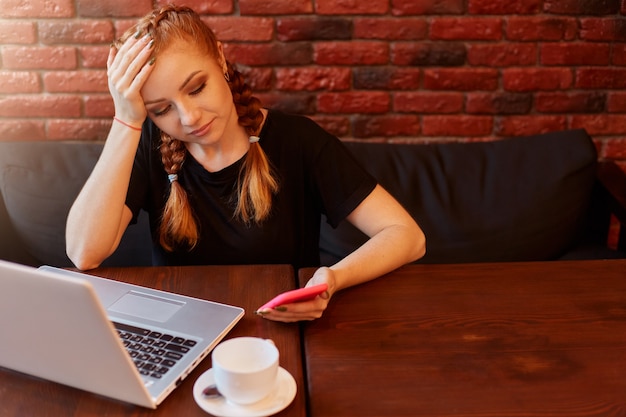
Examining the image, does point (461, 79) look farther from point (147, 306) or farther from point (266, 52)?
point (147, 306)

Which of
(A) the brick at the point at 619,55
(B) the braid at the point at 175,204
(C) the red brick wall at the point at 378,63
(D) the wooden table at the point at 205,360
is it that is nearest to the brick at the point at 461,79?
(C) the red brick wall at the point at 378,63

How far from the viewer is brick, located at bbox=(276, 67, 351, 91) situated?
2137 mm

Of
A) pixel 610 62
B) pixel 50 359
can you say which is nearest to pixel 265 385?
pixel 50 359

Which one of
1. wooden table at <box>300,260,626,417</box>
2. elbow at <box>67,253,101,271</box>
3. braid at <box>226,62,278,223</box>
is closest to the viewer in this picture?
wooden table at <box>300,260,626,417</box>

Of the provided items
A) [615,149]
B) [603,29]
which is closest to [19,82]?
[603,29]

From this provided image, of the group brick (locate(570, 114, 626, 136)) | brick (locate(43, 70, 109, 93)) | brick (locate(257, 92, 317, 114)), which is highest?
brick (locate(43, 70, 109, 93))

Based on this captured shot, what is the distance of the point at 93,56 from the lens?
6.92 ft

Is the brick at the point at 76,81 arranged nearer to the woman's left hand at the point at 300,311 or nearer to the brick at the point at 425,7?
the brick at the point at 425,7

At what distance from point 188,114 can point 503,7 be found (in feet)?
4.01

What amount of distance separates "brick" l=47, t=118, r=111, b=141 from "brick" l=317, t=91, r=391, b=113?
2.26 ft

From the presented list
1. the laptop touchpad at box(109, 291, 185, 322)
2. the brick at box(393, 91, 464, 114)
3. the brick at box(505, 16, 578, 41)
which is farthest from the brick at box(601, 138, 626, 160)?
the laptop touchpad at box(109, 291, 185, 322)

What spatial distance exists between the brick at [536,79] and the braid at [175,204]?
3.78ft

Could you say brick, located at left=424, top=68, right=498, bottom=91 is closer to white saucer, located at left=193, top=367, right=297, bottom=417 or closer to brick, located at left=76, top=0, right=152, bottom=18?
brick, located at left=76, top=0, right=152, bottom=18

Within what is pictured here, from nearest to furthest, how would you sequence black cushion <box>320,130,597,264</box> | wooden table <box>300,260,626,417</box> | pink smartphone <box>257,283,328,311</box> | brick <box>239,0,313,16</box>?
wooden table <box>300,260,626,417</box>
pink smartphone <box>257,283,328,311</box>
black cushion <box>320,130,597,264</box>
brick <box>239,0,313,16</box>
